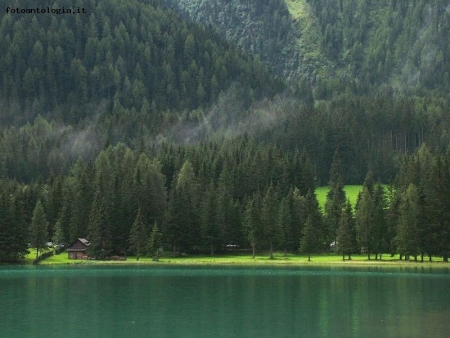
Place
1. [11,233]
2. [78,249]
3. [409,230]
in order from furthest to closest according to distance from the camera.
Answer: [78,249] → [11,233] → [409,230]

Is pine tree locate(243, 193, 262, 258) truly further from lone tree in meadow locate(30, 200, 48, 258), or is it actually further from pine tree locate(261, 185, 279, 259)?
lone tree in meadow locate(30, 200, 48, 258)

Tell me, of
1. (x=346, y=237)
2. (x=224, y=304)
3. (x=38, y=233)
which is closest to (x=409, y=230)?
(x=346, y=237)

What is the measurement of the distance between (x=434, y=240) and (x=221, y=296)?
2530 inches

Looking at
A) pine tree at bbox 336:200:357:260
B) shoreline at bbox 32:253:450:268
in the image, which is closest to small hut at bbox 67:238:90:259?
shoreline at bbox 32:253:450:268

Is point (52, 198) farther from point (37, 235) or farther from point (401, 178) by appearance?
point (401, 178)

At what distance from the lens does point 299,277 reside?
328 feet

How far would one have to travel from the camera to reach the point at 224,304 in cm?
6812

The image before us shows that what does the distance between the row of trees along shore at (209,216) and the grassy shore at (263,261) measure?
2114mm

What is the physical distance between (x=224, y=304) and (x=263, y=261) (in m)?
69.6

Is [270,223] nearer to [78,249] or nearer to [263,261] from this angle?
[263,261]

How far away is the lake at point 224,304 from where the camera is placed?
5353 centimetres

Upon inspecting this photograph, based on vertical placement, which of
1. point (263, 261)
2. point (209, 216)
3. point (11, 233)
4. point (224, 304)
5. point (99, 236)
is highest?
point (209, 216)

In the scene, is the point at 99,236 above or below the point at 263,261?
above

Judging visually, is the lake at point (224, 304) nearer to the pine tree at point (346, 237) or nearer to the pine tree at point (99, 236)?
the pine tree at point (346, 237)
